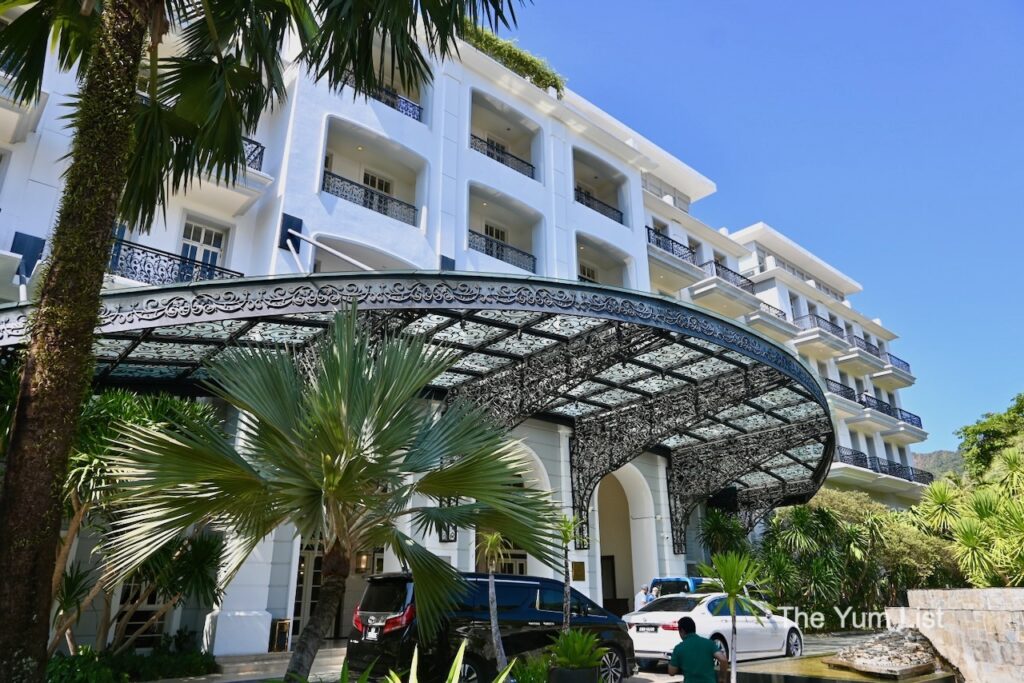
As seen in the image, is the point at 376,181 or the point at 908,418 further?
the point at 908,418

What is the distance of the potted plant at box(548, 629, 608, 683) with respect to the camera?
729 cm

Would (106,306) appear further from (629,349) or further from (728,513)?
(728,513)

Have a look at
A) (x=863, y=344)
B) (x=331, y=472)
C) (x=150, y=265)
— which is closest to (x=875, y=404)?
(x=863, y=344)

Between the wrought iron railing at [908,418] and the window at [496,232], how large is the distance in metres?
27.8

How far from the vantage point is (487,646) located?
8484 mm

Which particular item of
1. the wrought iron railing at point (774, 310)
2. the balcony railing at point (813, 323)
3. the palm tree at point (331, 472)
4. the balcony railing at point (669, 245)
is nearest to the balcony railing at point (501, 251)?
the balcony railing at point (669, 245)

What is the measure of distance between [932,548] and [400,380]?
83.2 feet

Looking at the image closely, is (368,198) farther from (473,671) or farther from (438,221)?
(473,671)

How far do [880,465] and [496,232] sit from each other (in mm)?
24327

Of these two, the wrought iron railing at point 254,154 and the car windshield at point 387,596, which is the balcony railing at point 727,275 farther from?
the car windshield at point 387,596

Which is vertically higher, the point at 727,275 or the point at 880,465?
the point at 727,275

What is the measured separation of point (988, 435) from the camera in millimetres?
31922

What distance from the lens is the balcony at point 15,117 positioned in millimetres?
12172

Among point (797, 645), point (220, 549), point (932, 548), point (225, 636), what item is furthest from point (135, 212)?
point (932, 548)
